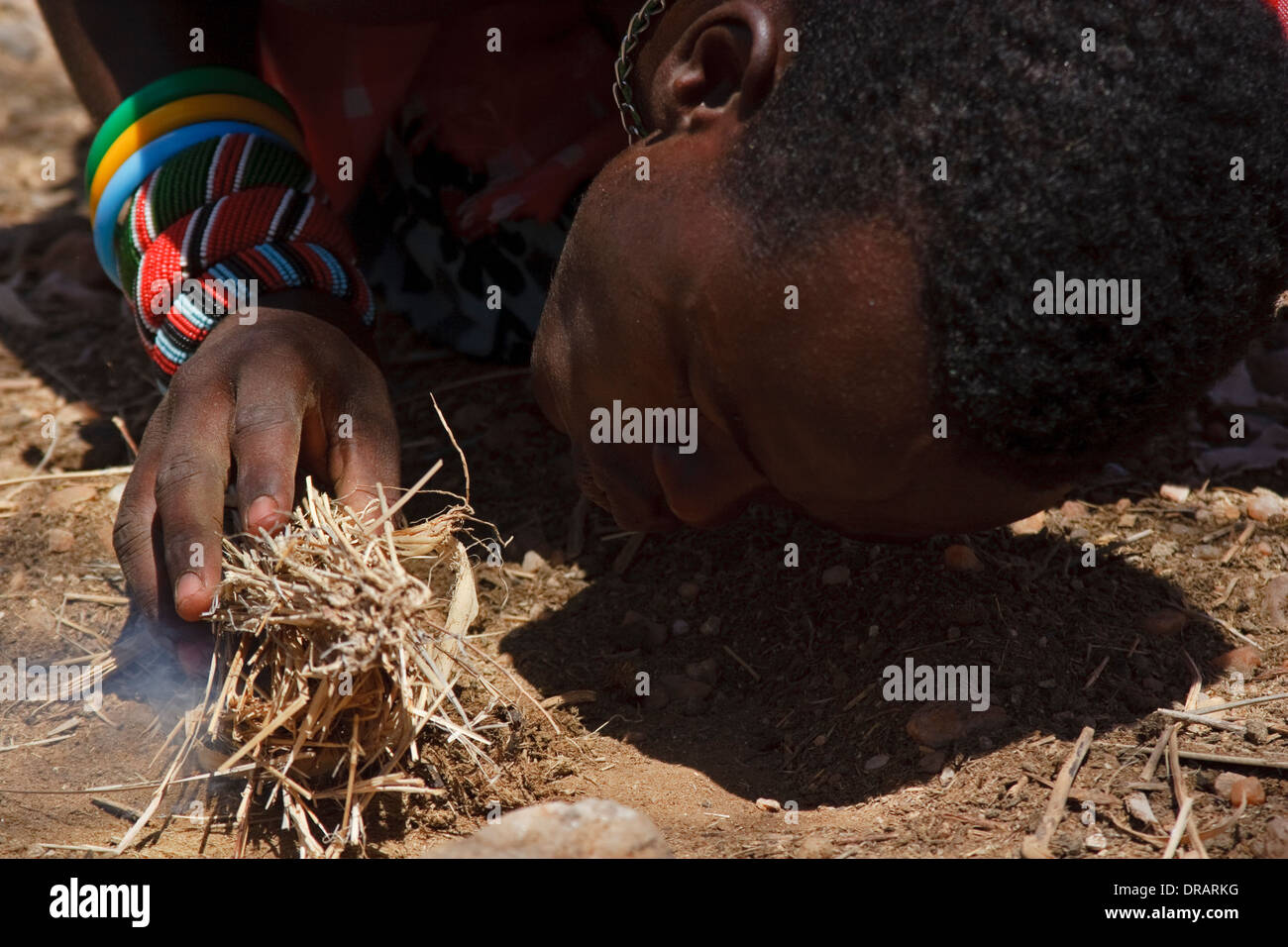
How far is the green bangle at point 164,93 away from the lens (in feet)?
7.43

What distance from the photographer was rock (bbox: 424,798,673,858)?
1.35 meters

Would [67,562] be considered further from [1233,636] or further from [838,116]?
[1233,636]

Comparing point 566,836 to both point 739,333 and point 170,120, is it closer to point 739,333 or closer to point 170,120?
point 739,333

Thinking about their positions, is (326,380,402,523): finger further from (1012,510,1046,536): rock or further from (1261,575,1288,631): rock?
(1261,575,1288,631): rock

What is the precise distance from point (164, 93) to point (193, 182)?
0.81 feet

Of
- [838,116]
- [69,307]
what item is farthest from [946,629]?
[69,307]

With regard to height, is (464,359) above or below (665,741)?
above

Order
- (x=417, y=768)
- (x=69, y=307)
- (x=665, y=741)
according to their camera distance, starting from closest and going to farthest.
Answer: (x=417, y=768) → (x=665, y=741) → (x=69, y=307)

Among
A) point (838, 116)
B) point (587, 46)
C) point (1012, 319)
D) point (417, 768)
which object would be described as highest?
point (587, 46)

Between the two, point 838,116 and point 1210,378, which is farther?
point 1210,378

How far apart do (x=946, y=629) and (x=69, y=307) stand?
7.95 ft

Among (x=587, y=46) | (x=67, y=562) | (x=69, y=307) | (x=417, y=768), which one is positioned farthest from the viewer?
(x=69, y=307)

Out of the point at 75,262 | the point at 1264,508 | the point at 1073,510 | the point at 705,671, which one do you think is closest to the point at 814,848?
the point at 705,671

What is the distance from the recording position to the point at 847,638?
2.05 metres
